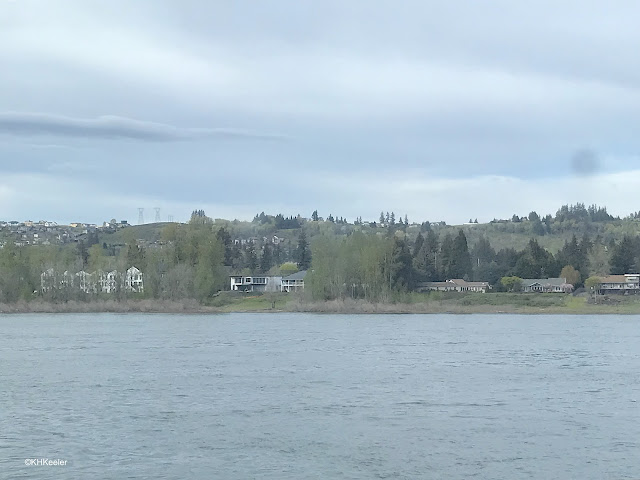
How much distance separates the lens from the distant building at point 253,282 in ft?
555

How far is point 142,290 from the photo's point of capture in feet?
387

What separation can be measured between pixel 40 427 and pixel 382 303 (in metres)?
88.3

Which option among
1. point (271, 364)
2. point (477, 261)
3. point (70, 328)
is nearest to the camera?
point (271, 364)

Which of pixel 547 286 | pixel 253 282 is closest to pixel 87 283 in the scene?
pixel 253 282

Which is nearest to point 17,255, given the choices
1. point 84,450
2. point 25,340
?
point 25,340

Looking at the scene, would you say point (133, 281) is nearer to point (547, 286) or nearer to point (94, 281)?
point (94, 281)

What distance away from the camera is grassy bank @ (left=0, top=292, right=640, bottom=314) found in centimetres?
11150

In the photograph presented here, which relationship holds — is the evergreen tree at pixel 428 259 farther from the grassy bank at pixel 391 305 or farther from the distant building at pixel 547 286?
the grassy bank at pixel 391 305

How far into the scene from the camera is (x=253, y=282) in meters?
173

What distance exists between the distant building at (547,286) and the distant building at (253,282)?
4790cm

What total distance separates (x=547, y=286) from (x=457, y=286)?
47.5ft

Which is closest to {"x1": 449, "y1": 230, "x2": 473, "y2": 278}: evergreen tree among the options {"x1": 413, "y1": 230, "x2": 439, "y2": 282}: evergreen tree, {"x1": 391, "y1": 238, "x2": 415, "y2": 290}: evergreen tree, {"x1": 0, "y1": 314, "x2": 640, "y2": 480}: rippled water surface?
{"x1": 413, "y1": 230, "x2": 439, "y2": 282}: evergreen tree

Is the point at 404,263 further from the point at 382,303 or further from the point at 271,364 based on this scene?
the point at 271,364

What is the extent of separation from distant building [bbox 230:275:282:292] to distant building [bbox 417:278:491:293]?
35.8 metres
